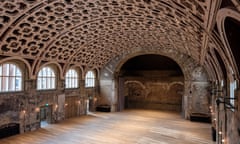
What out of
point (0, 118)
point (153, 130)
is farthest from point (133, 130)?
point (0, 118)

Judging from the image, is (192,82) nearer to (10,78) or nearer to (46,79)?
(46,79)

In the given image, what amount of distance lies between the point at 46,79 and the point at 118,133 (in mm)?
8638

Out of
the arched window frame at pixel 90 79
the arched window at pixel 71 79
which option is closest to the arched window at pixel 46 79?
the arched window at pixel 71 79

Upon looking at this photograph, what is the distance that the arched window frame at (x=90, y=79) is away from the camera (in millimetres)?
23733

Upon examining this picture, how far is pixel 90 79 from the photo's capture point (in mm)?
24391

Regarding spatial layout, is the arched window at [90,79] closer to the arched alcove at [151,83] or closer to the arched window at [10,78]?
the arched alcove at [151,83]

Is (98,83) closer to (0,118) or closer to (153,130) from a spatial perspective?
(153,130)

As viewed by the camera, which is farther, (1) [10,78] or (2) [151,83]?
(2) [151,83]

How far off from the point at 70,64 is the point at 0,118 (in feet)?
27.6

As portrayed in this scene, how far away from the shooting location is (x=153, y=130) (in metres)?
16.3

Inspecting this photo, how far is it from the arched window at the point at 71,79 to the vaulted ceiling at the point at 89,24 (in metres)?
2.26

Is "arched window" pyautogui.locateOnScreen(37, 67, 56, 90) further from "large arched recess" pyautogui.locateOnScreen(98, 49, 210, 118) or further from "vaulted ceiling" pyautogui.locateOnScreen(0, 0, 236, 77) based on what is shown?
"large arched recess" pyautogui.locateOnScreen(98, 49, 210, 118)

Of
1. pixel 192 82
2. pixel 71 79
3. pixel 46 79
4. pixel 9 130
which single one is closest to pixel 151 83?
pixel 192 82

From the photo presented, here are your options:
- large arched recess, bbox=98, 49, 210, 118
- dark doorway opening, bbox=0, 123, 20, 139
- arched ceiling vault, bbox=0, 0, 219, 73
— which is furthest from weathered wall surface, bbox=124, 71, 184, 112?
dark doorway opening, bbox=0, 123, 20, 139
